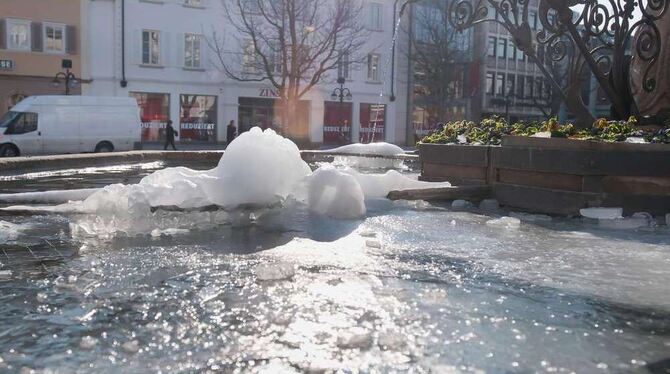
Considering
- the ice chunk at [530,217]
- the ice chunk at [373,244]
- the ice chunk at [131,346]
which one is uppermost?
the ice chunk at [373,244]

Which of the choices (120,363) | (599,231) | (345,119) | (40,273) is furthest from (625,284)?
(345,119)

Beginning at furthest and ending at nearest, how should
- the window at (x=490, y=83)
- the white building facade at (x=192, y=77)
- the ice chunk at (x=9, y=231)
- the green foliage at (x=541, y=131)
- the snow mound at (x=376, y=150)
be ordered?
the window at (x=490, y=83), the white building facade at (x=192, y=77), the snow mound at (x=376, y=150), the green foliage at (x=541, y=131), the ice chunk at (x=9, y=231)

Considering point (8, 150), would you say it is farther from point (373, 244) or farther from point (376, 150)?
point (373, 244)

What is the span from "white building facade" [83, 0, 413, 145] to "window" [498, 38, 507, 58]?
49.4ft

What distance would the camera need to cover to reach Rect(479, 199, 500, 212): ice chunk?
687 centimetres

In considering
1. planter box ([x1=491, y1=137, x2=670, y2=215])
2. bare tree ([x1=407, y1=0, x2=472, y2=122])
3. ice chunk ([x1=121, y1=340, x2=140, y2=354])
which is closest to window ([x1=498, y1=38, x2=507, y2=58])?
bare tree ([x1=407, y1=0, x2=472, y2=122])

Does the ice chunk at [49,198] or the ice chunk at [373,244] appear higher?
the ice chunk at [49,198]

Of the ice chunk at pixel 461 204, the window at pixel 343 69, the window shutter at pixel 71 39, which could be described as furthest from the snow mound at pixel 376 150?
the window at pixel 343 69

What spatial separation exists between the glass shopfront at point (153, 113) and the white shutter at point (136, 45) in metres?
1.67

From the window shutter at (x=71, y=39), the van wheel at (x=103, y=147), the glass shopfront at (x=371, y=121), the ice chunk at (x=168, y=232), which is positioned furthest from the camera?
the glass shopfront at (x=371, y=121)

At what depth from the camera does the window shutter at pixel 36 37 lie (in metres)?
29.7

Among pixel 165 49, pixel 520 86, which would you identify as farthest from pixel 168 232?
pixel 520 86

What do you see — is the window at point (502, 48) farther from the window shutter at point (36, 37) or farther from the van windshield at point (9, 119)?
the van windshield at point (9, 119)

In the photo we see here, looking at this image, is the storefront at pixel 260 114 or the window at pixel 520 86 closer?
the storefront at pixel 260 114
